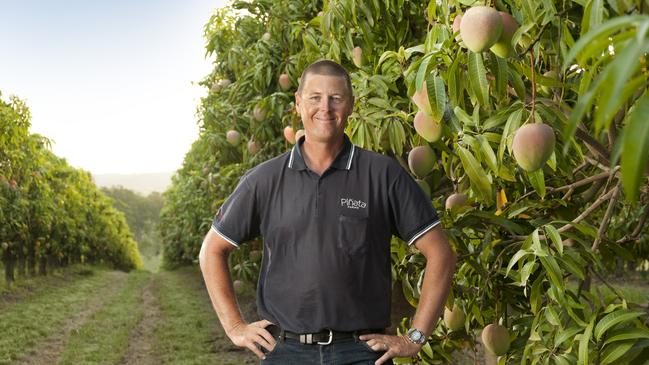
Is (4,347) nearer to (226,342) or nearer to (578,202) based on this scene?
(226,342)

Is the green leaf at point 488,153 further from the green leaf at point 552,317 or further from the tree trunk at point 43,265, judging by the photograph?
the tree trunk at point 43,265

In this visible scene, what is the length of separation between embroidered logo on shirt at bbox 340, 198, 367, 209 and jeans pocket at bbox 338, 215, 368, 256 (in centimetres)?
3

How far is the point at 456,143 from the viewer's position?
214 cm

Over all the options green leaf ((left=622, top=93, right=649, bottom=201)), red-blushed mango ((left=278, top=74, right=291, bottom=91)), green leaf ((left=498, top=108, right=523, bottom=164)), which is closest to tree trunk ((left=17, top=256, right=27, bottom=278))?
red-blushed mango ((left=278, top=74, right=291, bottom=91))

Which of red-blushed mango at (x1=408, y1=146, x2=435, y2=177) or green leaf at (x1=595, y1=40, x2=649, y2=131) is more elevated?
green leaf at (x1=595, y1=40, x2=649, y2=131)

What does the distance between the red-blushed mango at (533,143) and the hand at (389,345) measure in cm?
58

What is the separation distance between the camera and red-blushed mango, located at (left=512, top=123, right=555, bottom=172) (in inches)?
70.6

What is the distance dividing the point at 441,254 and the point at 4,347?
6965mm

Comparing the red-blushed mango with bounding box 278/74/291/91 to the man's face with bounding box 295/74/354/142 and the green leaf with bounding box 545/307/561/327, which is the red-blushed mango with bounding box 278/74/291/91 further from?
the green leaf with bounding box 545/307/561/327

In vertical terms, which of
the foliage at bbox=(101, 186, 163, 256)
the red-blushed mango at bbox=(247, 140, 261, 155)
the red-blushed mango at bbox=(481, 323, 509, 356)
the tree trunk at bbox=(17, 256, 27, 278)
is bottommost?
the foliage at bbox=(101, 186, 163, 256)

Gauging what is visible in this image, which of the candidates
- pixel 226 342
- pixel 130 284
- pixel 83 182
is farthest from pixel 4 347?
pixel 83 182

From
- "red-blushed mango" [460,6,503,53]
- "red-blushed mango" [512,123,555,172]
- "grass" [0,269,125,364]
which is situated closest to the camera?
"red-blushed mango" [460,6,503,53]

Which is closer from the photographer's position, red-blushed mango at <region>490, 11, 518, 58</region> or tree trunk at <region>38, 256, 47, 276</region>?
red-blushed mango at <region>490, 11, 518, 58</region>

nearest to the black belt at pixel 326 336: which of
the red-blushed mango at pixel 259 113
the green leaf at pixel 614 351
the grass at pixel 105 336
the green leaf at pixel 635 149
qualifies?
the green leaf at pixel 614 351
